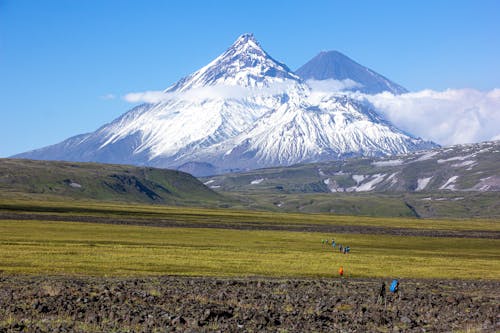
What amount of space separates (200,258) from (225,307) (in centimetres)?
3076

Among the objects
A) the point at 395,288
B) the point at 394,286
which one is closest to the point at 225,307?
the point at 394,286

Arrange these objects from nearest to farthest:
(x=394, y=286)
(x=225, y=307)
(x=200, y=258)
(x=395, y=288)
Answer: (x=225, y=307) < (x=394, y=286) < (x=395, y=288) < (x=200, y=258)

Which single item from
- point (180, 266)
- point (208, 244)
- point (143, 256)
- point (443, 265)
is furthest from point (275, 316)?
point (208, 244)

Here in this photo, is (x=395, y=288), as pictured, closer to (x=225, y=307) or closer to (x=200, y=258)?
(x=225, y=307)

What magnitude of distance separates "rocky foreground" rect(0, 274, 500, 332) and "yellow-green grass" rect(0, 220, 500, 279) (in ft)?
27.4

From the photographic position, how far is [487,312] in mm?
34625

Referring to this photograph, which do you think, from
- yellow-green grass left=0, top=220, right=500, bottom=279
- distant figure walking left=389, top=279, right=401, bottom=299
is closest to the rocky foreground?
distant figure walking left=389, top=279, right=401, bottom=299

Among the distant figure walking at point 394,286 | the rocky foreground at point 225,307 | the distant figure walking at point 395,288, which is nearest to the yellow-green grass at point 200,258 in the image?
the rocky foreground at point 225,307

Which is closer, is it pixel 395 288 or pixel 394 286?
pixel 394 286

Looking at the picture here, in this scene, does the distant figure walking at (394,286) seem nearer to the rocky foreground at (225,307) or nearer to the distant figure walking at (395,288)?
the distant figure walking at (395,288)

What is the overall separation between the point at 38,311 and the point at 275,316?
33.1 feet

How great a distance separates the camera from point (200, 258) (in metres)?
62.8

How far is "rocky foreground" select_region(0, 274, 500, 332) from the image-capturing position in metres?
27.9

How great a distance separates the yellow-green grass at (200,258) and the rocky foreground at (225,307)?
27.4 feet
